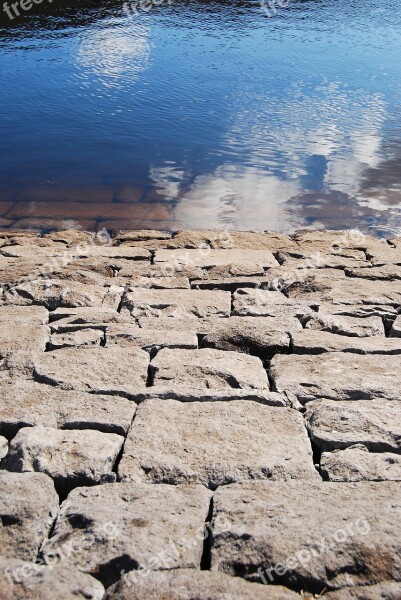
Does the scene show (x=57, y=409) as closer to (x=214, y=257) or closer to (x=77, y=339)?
(x=77, y=339)

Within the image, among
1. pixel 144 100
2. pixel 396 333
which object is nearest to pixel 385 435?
pixel 396 333

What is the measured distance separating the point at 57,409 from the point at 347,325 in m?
1.66

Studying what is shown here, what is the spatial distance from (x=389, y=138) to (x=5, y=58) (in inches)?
272

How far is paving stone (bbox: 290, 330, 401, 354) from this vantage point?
128 inches

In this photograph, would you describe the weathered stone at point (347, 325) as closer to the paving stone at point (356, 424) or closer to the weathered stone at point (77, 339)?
the paving stone at point (356, 424)

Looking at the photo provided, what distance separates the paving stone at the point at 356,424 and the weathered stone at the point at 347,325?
81cm

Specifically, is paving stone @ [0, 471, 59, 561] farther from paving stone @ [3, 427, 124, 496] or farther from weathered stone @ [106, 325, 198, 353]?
weathered stone @ [106, 325, 198, 353]

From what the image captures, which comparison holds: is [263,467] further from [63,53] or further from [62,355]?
[63,53]

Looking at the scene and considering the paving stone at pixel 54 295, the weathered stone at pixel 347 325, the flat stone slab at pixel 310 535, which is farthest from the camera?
the paving stone at pixel 54 295

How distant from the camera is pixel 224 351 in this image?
3.21 m

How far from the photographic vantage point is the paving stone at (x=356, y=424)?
2473 millimetres

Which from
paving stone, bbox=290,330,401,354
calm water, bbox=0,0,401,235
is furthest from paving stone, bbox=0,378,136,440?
calm water, bbox=0,0,401,235

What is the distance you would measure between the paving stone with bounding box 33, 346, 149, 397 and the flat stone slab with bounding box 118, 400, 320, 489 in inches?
9.3

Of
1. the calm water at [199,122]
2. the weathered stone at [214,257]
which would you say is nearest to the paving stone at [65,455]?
the weathered stone at [214,257]
